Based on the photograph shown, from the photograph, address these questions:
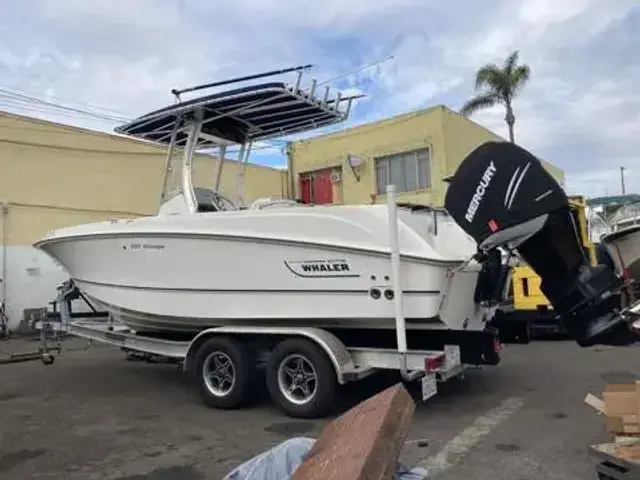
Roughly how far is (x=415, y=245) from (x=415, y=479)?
327cm

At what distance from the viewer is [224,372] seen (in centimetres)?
722

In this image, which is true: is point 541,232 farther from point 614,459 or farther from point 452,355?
point 452,355

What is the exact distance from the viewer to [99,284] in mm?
8227

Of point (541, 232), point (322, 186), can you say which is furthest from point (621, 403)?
point (322, 186)

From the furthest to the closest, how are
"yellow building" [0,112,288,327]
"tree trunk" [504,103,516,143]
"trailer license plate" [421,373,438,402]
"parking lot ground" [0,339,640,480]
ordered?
"tree trunk" [504,103,516,143], "yellow building" [0,112,288,327], "trailer license plate" [421,373,438,402], "parking lot ground" [0,339,640,480]

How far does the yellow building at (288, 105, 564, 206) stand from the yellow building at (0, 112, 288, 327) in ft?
14.9

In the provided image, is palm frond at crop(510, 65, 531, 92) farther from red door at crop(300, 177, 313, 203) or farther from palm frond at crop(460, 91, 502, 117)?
red door at crop(300, 177, 313, 203)

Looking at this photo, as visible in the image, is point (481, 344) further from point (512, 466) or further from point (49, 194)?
point (49, 194)

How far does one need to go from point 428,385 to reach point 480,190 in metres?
2.00

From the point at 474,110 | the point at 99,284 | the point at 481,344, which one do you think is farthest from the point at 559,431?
the point at 474,110

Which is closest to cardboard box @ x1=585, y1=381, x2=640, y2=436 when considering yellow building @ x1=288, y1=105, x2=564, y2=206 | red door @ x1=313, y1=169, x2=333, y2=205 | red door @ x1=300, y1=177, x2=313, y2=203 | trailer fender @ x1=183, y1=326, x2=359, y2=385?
trailer fender @ x1=183, y1=326, x2=359, y2=385

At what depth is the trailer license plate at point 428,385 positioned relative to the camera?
6061 mm

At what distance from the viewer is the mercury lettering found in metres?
5.23

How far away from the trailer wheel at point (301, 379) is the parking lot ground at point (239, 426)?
0.16 meters
